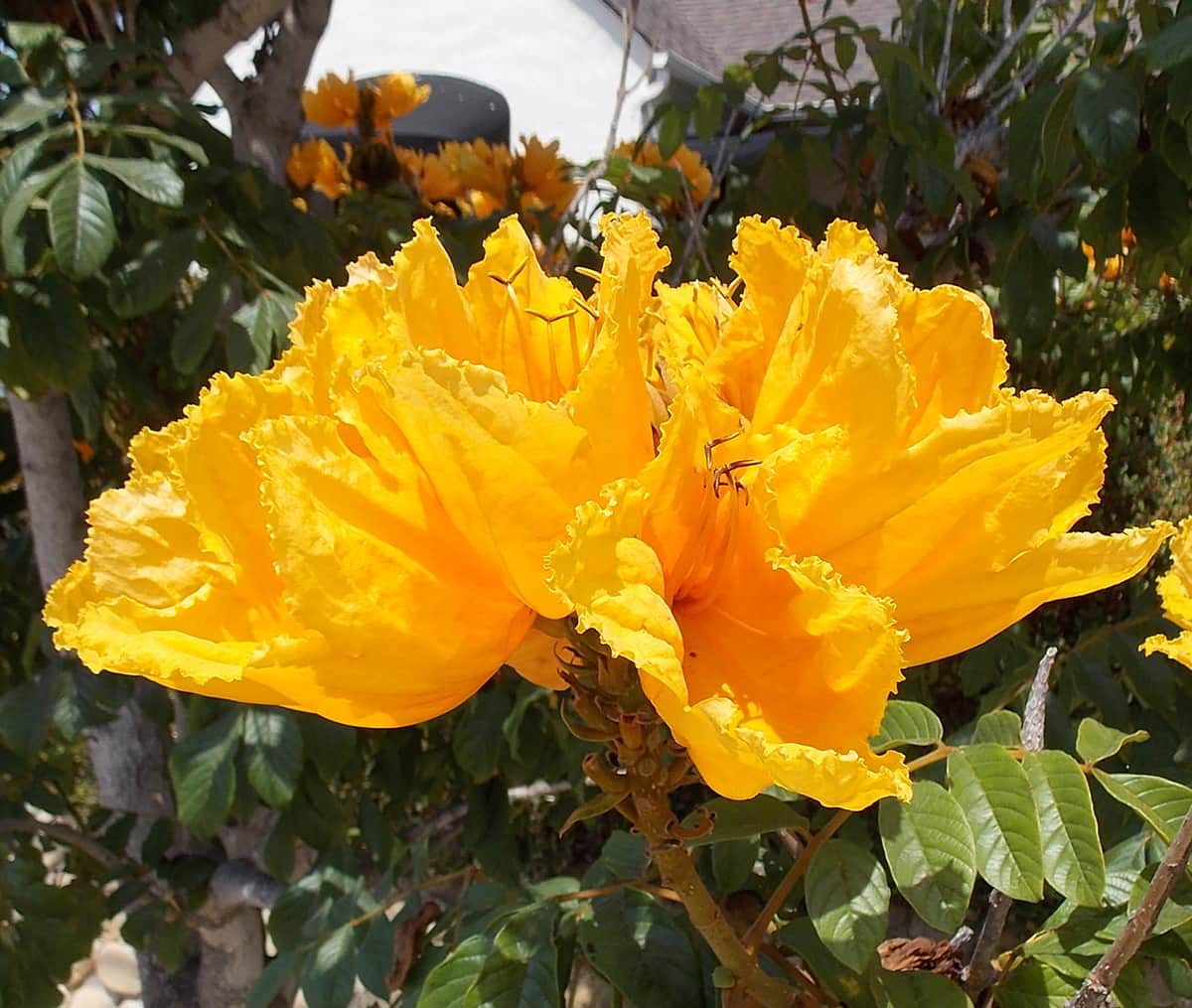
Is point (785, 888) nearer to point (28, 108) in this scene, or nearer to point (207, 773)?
point (207, 773)

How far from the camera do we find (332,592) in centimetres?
40

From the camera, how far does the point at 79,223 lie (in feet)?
3.60

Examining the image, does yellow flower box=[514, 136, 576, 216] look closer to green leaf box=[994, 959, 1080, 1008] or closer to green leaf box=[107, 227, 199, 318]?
green leaf box=[107, 227, 199, 318]

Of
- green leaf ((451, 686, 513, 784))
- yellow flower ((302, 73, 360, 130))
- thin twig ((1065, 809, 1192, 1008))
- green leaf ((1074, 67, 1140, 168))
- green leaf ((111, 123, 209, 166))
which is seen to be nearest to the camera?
thin twig ((1065, 809, 1192, 1008))

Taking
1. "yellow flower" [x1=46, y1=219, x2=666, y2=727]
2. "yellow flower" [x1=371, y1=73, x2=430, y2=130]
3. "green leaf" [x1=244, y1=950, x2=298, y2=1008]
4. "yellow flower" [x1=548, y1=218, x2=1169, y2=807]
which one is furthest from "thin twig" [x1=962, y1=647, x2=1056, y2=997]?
"yellow flower" [x1=371, y1=73, x2=430, y2=130]

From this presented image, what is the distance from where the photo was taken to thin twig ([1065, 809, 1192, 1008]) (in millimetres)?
478

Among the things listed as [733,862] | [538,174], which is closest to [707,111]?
[538,174]

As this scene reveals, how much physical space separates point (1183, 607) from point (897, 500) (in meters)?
0.46

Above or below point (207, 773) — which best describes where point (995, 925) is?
above

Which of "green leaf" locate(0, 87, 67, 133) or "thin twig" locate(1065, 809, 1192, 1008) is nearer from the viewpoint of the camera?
"thin twig" locate(1065, 809, 1192, 1008)

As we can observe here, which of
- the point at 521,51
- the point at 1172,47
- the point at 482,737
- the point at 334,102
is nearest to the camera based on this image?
the point at 1172,47

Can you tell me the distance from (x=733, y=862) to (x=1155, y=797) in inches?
11.6

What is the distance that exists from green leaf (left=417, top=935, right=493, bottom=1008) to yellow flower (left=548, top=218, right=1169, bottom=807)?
0.35 meters

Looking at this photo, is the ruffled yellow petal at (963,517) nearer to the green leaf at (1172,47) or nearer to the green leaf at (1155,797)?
the green leaf at (1155,797)
